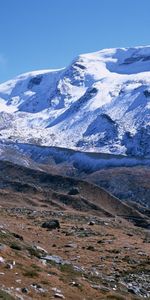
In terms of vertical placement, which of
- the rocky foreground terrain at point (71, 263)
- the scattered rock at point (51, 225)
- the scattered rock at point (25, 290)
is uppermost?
the scattered rock at point (25, 290)

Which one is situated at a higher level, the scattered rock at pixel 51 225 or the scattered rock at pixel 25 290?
the scattered rock at pixel 25 290

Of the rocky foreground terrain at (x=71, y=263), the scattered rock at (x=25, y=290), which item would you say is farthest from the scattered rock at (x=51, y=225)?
the scattered rock at (x=25, y=290)

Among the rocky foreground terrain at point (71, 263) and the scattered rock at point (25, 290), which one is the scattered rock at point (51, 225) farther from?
the scattered rock at point (25, 290)

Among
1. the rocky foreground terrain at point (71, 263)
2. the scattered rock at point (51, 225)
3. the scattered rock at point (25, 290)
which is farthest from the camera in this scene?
the scattered rock at point (51, 225)

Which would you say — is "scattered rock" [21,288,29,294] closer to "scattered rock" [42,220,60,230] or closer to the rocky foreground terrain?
the rocky foreground terrain

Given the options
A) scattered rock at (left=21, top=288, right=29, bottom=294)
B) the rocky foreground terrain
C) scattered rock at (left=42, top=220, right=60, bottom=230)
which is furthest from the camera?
scattered rock at (left=42, top=220, right=60, bottom=230)

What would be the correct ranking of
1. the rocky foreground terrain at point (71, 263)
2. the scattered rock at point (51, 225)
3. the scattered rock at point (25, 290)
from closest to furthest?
the scattered rock at point (25, 290), the rocky foreground terrain at point (71, 263), the scattered rock at point (51, 225)

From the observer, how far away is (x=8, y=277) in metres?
35.6

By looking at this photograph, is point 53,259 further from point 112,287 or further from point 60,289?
point 60,289

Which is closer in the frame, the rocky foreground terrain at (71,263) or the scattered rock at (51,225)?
the rocky foreground terrain at (71,263)

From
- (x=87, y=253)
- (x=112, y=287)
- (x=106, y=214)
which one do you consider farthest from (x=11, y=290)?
(x=106, y=214)

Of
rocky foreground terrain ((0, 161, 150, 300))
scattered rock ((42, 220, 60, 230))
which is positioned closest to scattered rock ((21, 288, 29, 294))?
rocky foreground terrain ((0, 161, 150, 300))

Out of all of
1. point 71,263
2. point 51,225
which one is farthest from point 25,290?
point 51,225

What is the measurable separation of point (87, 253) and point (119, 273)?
543 inches
